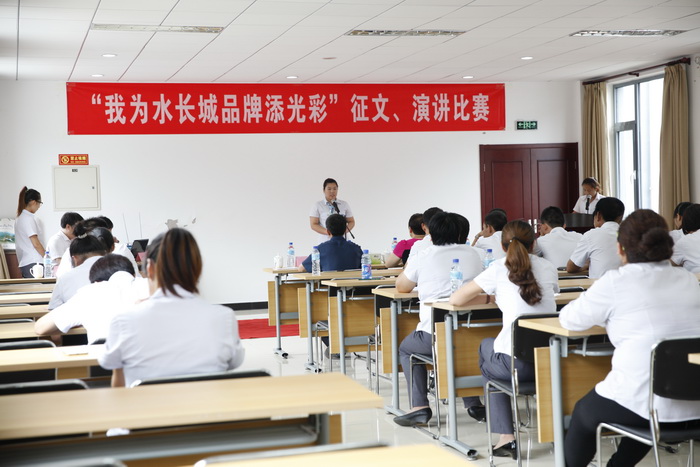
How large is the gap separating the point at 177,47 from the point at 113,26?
3.58 feet

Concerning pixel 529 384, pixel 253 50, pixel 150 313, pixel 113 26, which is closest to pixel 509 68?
pixel 253 50

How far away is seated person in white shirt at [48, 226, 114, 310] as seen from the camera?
4.79 m

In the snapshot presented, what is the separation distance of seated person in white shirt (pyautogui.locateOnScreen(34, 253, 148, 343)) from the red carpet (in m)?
5.05

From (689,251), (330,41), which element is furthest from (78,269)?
(330,41)

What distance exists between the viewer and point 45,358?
3359 millimetres

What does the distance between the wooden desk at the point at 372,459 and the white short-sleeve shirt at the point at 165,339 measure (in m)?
1.04

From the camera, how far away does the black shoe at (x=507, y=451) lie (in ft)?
14.4

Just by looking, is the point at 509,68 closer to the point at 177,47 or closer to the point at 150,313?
the point at 177,47

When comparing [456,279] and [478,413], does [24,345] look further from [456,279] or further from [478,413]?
[478,413]

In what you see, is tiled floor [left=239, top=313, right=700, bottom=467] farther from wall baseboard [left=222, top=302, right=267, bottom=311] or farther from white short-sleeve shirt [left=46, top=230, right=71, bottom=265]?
wall baseboard [left=222, top=302, right=267, bottom=311]

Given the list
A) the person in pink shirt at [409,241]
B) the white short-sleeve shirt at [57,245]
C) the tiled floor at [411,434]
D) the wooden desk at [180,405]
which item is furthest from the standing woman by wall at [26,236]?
the wooden desk at [180,405]

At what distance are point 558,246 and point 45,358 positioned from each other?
509 centimetres

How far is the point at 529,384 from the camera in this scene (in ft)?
13.3

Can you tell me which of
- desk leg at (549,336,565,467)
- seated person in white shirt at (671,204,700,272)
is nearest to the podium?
seated person in white shirt at (671,204,700,272)
